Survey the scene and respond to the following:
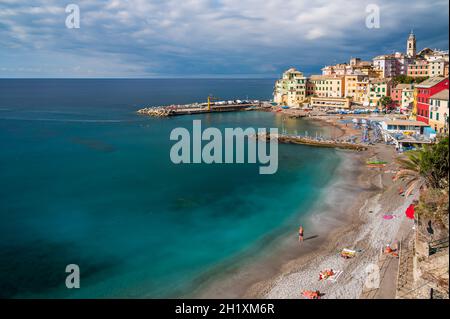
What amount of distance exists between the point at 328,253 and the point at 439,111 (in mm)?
35643

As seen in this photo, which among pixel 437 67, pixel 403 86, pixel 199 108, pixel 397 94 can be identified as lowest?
pixel 199 108

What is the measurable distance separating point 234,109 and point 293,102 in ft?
60.4

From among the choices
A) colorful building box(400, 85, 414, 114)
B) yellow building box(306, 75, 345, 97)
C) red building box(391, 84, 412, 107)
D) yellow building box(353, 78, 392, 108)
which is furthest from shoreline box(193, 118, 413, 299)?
yellow building box(306, 75, 345, 97)

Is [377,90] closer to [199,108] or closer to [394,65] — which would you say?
[394,65]

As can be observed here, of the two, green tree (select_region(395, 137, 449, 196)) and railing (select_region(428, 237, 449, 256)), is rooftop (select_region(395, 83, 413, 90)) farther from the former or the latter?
railing (select_region(428, 237, 449, 256))

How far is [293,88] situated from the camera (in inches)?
4331

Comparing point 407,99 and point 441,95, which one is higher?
point 407,99

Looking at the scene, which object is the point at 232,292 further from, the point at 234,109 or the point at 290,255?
the point at 234,109

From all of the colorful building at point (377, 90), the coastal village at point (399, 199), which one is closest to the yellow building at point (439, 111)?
the coastal village at point (399, 199)

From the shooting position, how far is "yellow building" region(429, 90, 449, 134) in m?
47.5

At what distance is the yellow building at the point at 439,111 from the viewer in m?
47.5

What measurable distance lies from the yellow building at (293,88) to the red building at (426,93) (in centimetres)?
5103

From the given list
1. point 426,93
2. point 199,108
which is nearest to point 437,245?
point 426,93

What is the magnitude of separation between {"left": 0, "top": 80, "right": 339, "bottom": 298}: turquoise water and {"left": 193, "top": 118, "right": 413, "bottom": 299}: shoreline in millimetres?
1764
